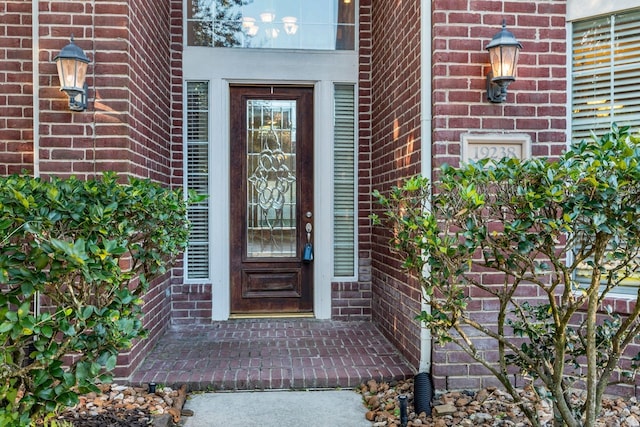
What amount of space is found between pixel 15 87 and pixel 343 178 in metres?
2.84

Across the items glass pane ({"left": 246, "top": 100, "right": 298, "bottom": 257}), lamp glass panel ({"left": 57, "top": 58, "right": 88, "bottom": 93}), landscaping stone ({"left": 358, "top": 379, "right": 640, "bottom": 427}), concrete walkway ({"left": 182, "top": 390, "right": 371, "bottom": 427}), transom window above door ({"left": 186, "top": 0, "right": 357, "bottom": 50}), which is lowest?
concrete walkway ({"left": 182, "top": 390, "right": 371, "bottom": 427})

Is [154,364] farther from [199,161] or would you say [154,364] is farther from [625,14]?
[625,14]

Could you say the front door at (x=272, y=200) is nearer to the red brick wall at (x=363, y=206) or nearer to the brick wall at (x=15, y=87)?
the red brick wall at (x=363, y=206)

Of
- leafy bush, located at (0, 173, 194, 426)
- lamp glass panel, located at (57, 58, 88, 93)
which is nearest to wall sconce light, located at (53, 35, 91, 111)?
lamp glass panel, located at (57, 58, 88, 93)

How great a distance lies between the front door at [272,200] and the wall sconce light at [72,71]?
1.72 metres

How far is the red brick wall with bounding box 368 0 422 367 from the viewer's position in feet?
10.4

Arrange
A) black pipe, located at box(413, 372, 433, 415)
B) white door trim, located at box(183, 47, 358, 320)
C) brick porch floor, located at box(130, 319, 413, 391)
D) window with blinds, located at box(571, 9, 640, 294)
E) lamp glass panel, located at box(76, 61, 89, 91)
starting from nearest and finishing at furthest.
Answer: black pipe, located at box(413, 372, 433, 415)
lamp glass panel, located at box(76, 61, 89, 91)
window with blinds, located at box(571, 9, 640, 294)
brick porch floor, located at box(130, 319, 413, 391)
white door trim, located at box(183, 47, 358, 320)

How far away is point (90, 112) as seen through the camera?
2973mm

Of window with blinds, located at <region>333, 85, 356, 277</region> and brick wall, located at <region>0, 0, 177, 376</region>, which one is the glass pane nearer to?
window with blinds, located at <region>333, 85, 356, 277</region>

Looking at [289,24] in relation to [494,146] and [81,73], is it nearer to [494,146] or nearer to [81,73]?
[81,73]

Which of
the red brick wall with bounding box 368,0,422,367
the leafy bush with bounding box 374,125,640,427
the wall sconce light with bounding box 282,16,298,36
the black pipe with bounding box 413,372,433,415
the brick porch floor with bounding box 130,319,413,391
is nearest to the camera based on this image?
the leafy bush with bounding box 374,125,640,427

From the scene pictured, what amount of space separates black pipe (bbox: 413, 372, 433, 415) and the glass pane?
6.67ft

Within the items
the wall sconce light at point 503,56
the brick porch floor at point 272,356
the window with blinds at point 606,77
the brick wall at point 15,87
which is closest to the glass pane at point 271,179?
the brick porch floor at point 272,356

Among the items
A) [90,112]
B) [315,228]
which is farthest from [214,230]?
[90,112]
